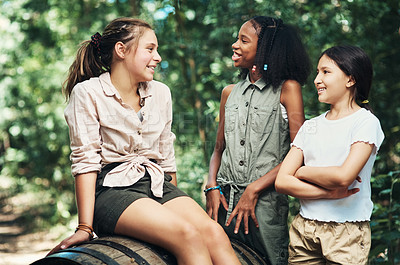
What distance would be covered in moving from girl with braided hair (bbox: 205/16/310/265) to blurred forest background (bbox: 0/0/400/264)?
3.74ft

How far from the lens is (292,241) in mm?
2268

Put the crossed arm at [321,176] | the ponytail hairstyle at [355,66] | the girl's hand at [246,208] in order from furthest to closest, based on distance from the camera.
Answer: the girl's hand at [246,208]
the ponytail hairstyle at [355,66]
the crossed arm at [321,176]

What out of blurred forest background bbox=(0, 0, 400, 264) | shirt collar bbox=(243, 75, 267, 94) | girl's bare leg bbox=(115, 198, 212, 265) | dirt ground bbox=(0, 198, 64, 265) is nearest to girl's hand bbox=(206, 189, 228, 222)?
girl's bare leg bbox=(115, 198, 212, 265)

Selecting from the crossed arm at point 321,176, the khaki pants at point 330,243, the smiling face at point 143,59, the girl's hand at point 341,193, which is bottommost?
the khaki pants at point 330,243

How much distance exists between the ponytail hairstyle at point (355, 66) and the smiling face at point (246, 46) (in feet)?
1.76

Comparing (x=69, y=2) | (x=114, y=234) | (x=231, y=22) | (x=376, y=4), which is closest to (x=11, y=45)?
(x=69, y=2)

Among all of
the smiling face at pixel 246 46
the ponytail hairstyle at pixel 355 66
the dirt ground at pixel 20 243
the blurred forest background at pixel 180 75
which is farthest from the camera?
the dirt ground at pixel 20 243

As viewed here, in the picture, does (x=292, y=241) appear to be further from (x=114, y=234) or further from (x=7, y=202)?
(x=7, y=202)

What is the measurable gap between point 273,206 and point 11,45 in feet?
23.2

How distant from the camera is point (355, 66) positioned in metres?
2.18

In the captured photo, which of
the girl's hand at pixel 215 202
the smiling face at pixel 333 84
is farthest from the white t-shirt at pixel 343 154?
the girl's hand at pixel 215 202

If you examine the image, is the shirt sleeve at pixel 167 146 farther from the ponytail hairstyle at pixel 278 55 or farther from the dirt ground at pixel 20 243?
the dirt ground at pixel 20 243

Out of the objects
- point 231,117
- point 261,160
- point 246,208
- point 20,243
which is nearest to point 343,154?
point 261,160

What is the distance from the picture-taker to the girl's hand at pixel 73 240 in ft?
6.96
